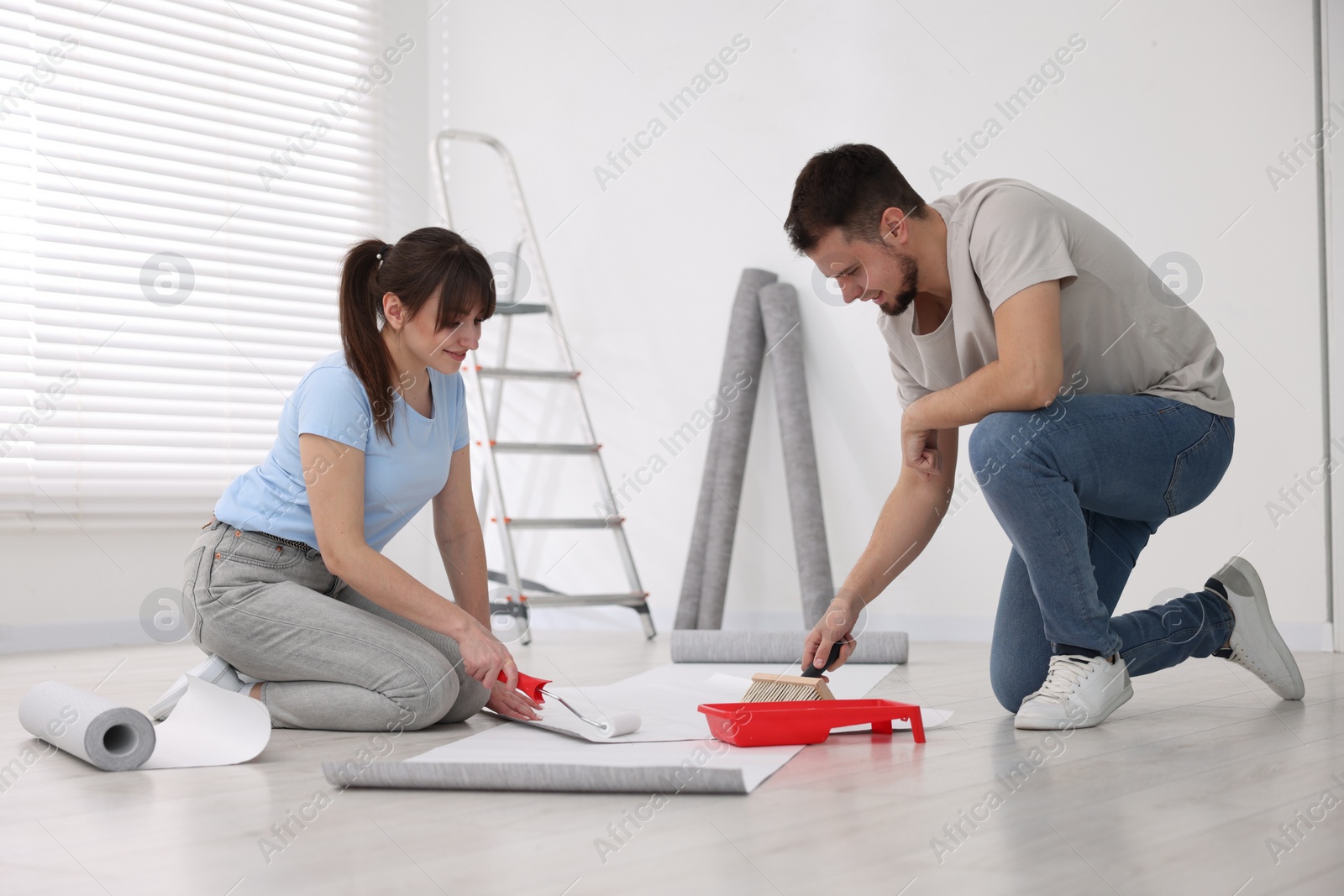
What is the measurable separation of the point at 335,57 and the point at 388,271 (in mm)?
2979

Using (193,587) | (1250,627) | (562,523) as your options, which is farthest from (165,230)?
(1250,627)

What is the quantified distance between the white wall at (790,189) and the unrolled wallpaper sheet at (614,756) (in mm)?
1346

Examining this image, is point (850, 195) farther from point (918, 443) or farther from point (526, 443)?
point (526, 443)

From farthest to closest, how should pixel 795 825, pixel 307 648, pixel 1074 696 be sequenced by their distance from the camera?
pixel 307 648, pixel 1074 696, pixel 795 825

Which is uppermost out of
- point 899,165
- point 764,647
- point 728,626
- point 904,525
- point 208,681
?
point 899,165

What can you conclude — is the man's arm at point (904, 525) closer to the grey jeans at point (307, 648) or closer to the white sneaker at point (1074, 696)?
the white sneaker at point (1074, 696)

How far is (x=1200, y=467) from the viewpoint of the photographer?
186 cm

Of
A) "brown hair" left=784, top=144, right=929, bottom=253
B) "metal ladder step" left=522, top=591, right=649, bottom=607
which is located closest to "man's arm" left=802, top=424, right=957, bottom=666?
"brown hair" left=784, top=144, right=929, bottom=253

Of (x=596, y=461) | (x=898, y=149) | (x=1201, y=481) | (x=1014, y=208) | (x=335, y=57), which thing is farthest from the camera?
(x=335, y=57)

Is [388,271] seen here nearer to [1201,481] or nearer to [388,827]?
Answer: [388,827]

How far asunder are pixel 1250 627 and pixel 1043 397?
0.66m

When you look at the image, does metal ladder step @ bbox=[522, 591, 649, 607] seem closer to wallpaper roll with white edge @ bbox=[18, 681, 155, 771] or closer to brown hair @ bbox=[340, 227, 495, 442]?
brown hair @ bbox=[340, 227, 495, 442]

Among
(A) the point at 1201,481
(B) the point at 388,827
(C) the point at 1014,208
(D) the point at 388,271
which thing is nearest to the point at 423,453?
(D) the point at 388,271

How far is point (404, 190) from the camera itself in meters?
4.71
